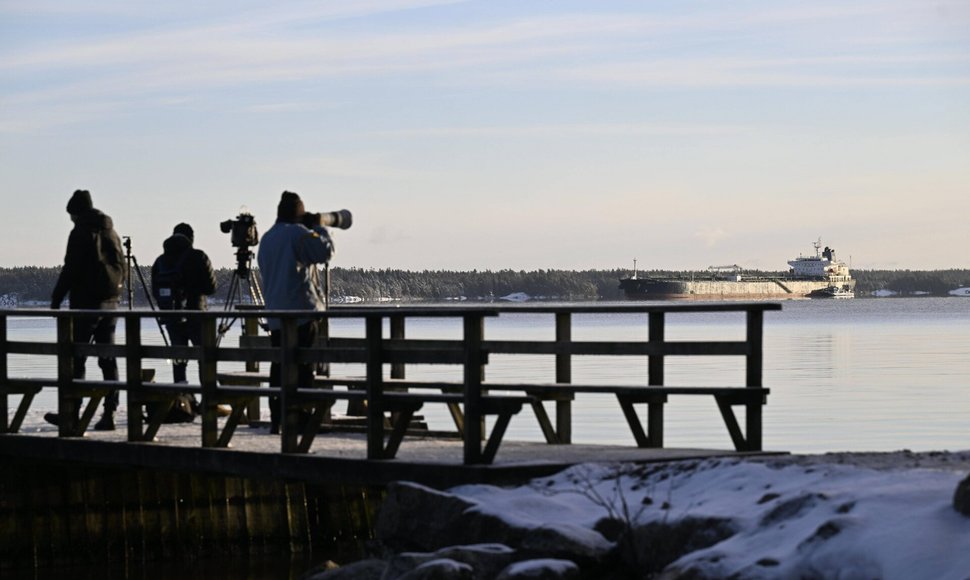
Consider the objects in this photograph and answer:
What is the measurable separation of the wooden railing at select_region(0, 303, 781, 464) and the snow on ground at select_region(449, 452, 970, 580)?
71 centimetres

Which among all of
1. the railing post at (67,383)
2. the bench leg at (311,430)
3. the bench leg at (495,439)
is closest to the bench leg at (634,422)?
the bench leg at (495,439)

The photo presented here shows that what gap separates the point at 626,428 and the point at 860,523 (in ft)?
52.7

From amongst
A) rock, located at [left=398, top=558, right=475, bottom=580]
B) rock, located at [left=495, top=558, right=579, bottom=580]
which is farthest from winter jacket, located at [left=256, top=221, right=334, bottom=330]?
rock, located at [left=495, top=558, right=579, bottom=580]

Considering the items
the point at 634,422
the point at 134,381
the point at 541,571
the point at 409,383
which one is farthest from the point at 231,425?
the point at 541,571

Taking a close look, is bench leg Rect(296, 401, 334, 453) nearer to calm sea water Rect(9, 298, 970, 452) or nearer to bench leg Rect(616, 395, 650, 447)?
bench leg Rect(616, 395, 650, 447)

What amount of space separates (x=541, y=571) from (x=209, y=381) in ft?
13.9

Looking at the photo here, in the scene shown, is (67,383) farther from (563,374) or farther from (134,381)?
(563,374)

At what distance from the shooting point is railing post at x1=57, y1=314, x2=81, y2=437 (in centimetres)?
1266

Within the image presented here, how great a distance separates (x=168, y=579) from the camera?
12555 mm

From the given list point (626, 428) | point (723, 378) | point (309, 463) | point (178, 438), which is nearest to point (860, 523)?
point (309, 463)

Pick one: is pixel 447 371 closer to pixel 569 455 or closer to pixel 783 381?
pixel 783 381

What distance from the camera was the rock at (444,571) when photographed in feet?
26.9

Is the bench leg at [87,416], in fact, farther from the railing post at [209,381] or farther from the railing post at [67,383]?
the railing post at [209,381]

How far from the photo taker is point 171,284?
1516cm
